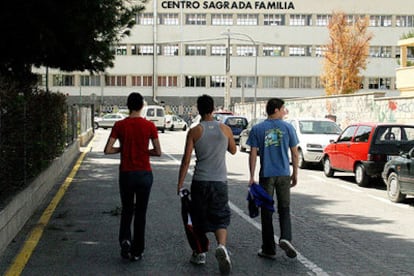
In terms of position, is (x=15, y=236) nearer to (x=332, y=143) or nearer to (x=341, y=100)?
(x=332, y=143)

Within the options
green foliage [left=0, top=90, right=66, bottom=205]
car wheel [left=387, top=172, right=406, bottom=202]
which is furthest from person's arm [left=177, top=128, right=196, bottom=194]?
car wheel [left=387, top=172, right=406, bottom=202]

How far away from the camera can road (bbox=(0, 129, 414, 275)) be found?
21.8 feet

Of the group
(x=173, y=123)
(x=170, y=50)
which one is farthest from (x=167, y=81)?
(x=173, y=123)

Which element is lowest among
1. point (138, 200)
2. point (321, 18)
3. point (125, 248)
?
point (125, 248)

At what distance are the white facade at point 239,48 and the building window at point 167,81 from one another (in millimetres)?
124

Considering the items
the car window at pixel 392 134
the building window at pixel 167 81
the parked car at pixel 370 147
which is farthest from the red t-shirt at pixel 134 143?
the building window at pixel 167 81

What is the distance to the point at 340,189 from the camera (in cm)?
1425

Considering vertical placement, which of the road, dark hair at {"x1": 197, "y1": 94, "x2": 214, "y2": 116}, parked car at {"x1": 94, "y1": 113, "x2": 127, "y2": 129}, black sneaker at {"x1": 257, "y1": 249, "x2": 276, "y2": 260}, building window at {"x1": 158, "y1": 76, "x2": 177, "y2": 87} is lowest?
the road

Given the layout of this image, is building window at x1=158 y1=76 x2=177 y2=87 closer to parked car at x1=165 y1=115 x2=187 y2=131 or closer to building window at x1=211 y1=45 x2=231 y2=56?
building window at x1=211 y1=45 x2=231 y2=56

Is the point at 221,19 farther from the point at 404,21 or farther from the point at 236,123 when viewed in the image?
the point at 236,123

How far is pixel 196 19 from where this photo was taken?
76.9 metres

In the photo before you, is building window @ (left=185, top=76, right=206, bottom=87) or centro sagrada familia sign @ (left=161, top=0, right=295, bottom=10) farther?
building window @ (left=185, top=76, right=206, bottom=87)

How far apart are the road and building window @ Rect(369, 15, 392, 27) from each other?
6772 centimetres

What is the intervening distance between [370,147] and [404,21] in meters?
68.6
